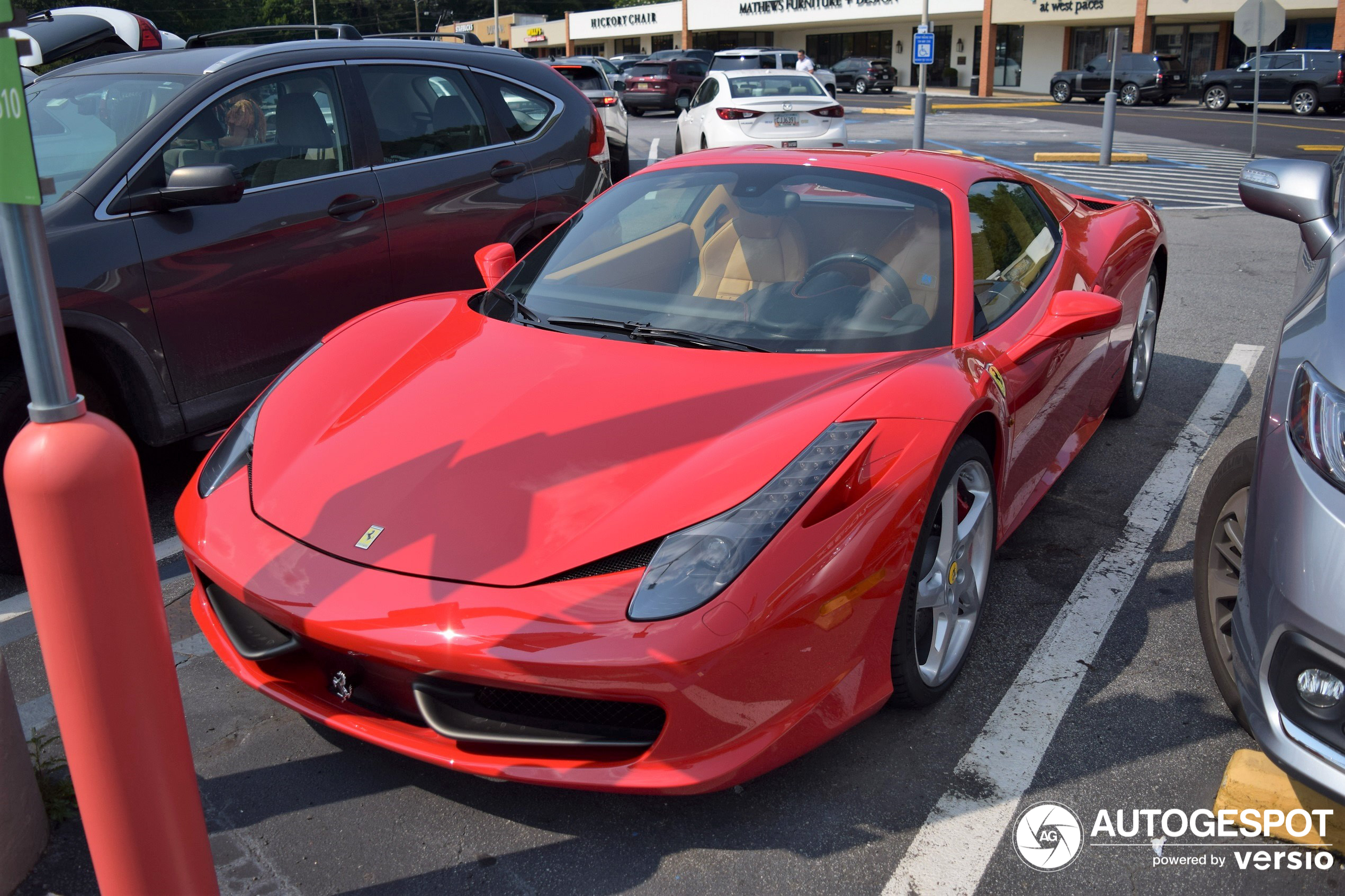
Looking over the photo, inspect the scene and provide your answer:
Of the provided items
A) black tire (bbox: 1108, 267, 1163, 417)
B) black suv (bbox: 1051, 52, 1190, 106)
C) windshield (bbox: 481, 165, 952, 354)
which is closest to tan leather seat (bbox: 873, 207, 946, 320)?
windshield (bbox: 481, 165, 952, 354)

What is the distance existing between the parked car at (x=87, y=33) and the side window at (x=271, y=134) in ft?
8.39

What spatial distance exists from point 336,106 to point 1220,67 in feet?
137

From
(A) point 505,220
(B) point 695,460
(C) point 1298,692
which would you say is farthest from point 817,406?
(A) point 505,220

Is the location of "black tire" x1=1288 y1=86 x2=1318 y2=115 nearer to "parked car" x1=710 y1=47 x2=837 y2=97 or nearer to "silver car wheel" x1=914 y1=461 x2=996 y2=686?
"parked car" x1=710 y1=47 x2=837 y2=97

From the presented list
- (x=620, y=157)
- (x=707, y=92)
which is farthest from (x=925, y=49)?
(x=620, y=157)

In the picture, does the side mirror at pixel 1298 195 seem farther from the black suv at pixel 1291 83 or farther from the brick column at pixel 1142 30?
the brick column at pixel 1142 30

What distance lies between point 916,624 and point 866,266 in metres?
1.15

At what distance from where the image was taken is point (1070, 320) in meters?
3.16

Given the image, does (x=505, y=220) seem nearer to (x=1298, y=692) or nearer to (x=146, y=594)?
(x=146, y=594)

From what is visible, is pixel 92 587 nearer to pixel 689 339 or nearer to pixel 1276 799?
pixel 689 339

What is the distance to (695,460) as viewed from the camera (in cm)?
240

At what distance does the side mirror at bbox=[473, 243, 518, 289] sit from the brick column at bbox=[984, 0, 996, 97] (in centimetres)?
4364

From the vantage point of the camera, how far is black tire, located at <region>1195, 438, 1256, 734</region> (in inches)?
105

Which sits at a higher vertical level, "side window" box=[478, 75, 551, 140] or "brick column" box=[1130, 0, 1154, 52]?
"brick column" box=[1130, 0, 1154, 52]
